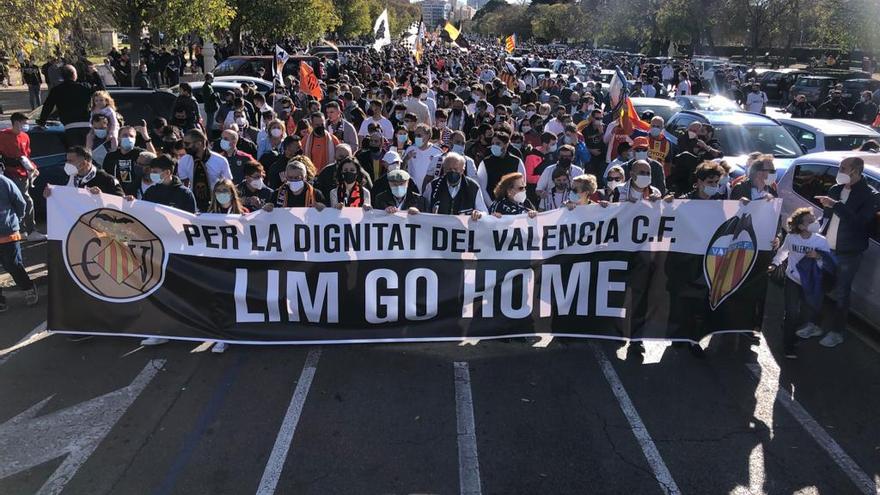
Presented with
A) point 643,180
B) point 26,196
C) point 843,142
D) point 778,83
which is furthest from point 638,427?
point 778,83

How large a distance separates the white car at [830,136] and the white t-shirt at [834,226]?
5807mm

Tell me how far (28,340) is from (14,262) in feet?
3.58

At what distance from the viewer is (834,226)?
6.71 m

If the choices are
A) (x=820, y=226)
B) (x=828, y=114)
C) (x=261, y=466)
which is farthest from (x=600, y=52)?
(x=261, y=466)

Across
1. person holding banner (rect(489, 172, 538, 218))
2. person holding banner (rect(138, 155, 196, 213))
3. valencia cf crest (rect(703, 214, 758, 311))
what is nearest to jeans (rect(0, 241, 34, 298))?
person holding banner (rect(138, 155, 196, 213))

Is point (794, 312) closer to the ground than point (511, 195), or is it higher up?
closer to the ground

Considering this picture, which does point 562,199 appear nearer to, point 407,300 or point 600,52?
point 407,300

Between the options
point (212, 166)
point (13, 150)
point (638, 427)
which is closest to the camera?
point (638, 427)

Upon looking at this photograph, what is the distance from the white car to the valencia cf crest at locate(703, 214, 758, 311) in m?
6.82

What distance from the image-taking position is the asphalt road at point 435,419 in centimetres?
464

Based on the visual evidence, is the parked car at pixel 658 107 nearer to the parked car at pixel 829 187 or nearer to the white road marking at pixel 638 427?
the parked car at pixel 829 187

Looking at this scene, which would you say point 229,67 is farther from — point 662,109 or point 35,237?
point 35,237

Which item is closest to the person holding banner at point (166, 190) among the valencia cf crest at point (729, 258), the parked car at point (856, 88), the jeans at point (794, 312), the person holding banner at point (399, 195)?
the person holding banner at point (399, 195)

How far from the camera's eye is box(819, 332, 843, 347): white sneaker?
6.77m
